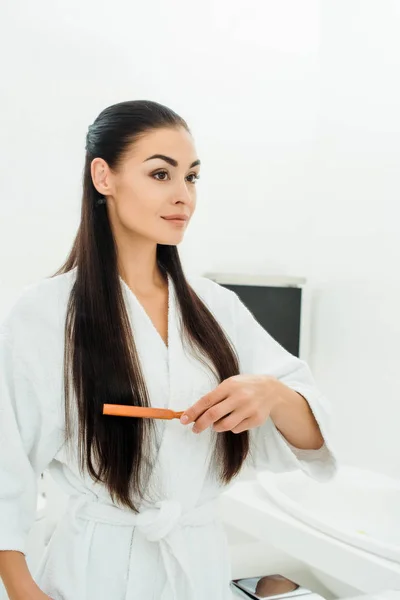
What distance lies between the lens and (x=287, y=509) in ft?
5.03

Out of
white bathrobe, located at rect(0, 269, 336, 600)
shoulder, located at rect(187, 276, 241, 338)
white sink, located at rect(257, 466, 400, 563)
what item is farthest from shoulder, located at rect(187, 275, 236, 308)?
Answer: white sink, located at rect(257, 466, 400, 563)

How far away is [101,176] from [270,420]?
1.42ft

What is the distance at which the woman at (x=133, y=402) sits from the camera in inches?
33.4

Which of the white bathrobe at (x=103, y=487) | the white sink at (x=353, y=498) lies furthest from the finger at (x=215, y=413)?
the white sink at (x=353, y=498)

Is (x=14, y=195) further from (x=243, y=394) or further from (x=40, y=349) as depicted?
(x=243, y=394)

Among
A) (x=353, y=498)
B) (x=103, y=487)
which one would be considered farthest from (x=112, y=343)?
(x=353, y=498)

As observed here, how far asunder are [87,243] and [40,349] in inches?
6.8

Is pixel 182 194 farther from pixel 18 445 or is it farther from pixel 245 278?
pixel 245 278

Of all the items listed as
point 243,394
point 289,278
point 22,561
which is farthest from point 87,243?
point 289,278

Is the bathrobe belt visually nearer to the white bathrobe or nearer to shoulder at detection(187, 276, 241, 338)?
the white bathrobe

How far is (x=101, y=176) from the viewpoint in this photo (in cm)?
97

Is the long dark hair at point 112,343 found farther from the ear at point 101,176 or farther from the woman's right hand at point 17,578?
the woman's right hand at point 17,578

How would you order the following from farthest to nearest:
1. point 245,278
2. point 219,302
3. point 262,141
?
1. point 262,141
2. point 245,278
3. point 219,302

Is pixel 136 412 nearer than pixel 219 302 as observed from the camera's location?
Yes
